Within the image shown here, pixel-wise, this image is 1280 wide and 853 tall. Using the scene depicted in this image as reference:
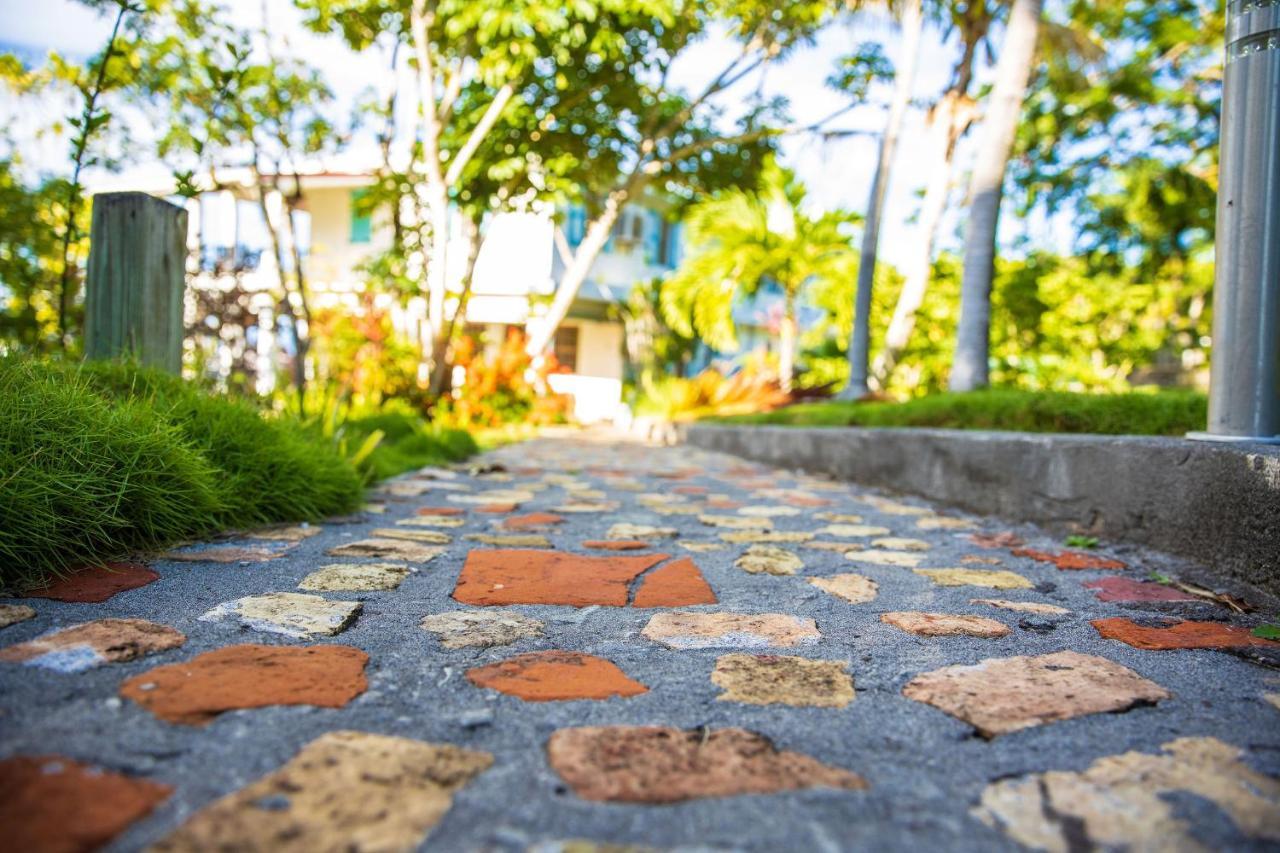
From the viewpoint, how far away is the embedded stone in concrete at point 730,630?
1.54 metres

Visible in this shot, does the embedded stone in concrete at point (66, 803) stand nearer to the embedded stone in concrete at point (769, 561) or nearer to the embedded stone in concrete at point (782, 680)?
the embedded stone in concrete at point (782, 680)

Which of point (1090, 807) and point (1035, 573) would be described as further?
point (1035, 573)

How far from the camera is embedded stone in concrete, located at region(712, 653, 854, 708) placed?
1255 millimetres

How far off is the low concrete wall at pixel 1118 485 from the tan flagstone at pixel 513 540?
69.7 inches

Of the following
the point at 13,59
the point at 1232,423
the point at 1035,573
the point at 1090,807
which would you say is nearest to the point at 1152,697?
the point at 1090,807

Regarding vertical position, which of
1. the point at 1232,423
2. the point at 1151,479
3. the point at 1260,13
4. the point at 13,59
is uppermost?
the point at 13,59

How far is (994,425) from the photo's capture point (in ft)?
13.6

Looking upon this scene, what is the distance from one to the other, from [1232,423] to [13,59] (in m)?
5.51

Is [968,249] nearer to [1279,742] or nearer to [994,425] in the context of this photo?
[994,425]

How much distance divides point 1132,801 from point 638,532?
1.91m

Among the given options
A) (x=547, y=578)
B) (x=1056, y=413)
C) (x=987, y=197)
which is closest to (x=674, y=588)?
(x=547, y=578)

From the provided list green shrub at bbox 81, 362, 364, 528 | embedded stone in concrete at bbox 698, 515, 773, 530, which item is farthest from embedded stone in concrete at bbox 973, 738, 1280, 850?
green shrub at bbox 81, 362, 364, 528

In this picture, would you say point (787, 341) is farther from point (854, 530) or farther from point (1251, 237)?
point (1251, 237)

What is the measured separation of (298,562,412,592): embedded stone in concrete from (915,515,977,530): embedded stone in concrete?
1.99m
